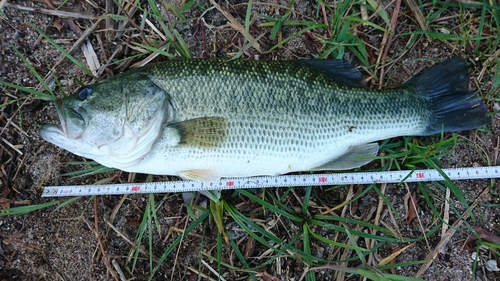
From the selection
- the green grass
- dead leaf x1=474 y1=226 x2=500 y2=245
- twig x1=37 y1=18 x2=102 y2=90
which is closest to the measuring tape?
the green grass

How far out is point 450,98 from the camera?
328cm

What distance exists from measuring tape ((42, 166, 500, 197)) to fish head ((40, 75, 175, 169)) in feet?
1.74

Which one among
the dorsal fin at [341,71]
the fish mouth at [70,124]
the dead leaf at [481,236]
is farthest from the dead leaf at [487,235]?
the fish mouth at [70,124]

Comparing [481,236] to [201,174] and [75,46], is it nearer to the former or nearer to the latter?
[201,174]

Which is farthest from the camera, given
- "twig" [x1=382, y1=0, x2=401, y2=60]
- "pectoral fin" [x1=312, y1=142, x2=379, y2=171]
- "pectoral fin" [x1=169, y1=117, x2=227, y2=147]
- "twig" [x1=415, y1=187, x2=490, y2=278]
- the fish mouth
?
"twig" [x1=382, y1=0, x2=401, y2=60]

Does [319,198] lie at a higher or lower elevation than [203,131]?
lower

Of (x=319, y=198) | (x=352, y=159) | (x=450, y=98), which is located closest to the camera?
(x=352, y=159)

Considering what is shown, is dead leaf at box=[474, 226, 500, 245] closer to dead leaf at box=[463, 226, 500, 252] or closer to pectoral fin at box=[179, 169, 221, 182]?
dead leaf at box=[463, 226, 500, 252]

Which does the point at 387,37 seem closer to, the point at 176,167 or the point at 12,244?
the point at 176,167

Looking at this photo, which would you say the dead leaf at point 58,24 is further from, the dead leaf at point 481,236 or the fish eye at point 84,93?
the dead leaf at point 481,236

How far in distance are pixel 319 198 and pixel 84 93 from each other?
2362mm

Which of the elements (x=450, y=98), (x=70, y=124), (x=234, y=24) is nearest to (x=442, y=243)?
(x=450, y=98)

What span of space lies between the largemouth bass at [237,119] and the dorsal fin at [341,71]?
0.21ft

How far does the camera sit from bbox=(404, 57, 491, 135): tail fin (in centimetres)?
324
